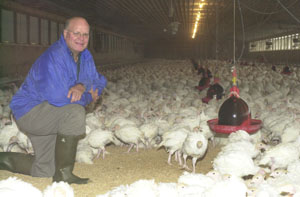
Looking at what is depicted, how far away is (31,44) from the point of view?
13648 millimetres

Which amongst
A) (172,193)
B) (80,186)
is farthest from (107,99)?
(172,193)

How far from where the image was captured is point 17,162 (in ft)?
13.2

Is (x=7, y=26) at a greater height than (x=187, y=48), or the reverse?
(x=187, y=48)

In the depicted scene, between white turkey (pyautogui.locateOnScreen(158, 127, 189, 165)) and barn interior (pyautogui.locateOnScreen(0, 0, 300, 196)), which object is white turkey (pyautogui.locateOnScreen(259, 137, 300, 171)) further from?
white turkey (pyautogui.locateOnScreen(158, 127, 189, 165))

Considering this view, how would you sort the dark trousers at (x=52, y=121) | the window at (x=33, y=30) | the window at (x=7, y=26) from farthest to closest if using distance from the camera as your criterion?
1. the window at (x=33, y=30)
2. the window at (x=7, y=26)
3. the dark trousers at (x=52, y=121)

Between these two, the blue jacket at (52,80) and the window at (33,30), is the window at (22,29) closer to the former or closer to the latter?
the window at (33,30)

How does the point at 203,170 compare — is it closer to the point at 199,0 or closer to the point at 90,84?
the point at 90,84

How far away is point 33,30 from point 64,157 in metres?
11.8

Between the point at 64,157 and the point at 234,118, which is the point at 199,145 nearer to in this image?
the point at 234,118

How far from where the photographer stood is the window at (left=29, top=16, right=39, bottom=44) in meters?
13.9

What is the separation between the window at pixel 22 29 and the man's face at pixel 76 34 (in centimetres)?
967

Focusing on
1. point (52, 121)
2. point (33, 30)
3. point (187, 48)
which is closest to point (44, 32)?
point (33, 30)

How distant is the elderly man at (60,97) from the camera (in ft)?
11.4

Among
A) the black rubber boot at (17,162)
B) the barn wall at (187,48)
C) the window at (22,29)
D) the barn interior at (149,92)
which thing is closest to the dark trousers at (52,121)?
the black rubber boot at (17,162)
